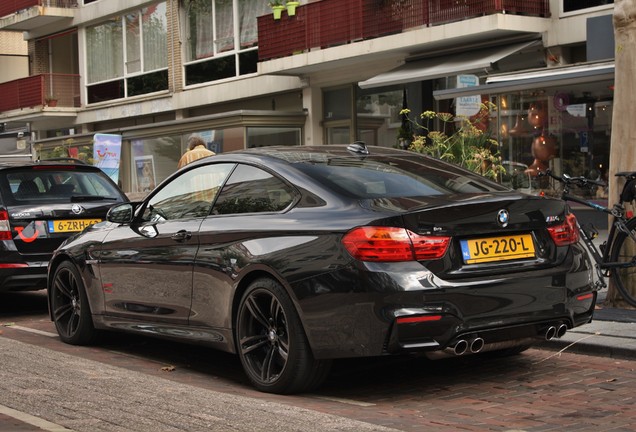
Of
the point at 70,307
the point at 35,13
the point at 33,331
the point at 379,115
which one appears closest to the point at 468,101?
the point at 379,115

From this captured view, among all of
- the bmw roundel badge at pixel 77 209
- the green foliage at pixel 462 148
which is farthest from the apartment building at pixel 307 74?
the bmw roundel badge at pixel 77 209

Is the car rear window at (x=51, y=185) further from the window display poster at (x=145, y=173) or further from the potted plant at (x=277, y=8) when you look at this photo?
the window display poster at (x=145, y=173)

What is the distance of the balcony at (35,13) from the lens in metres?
36.6

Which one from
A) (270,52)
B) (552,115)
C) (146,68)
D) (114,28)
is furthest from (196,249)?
(114,28)

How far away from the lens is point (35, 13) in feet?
120

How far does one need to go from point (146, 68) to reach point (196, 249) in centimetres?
2672

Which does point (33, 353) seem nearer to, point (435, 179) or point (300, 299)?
point (300, 299)

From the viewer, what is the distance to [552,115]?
18.0 meters

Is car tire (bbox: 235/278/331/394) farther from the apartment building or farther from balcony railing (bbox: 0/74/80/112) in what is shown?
balcony railing (bbox: 0/74/80/112)

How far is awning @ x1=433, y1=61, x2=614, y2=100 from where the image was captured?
53.3ft

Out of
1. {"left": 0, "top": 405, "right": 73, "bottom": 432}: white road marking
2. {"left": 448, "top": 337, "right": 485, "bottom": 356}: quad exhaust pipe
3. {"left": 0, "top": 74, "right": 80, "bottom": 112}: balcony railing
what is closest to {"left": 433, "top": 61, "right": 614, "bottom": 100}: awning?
{"left": 448, "top": 337, "right": 485, "bottom": 356}: quad exhaust pipe

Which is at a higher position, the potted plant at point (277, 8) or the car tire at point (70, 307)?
the potted plant at point (277, 8)

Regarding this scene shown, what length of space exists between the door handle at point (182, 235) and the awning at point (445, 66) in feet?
43.2

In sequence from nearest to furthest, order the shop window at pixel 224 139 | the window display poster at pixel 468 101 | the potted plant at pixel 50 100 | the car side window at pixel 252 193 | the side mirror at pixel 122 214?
1. the car side window at pixel 252 193
2. the side mirror at pixel 122 214
3. the window display poster at pixel 468 101
4. the shop window at pixel 224 139
5. the potted plant at pixel 50 100
